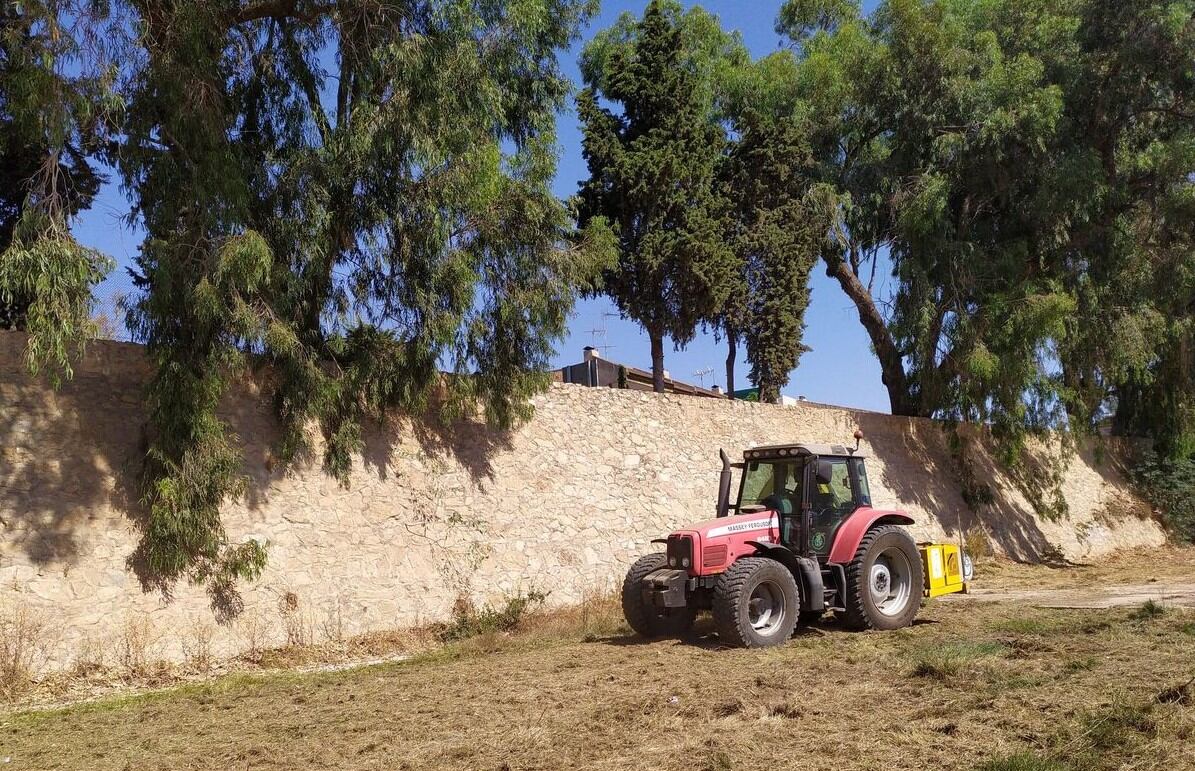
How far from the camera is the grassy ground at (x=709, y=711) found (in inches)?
216

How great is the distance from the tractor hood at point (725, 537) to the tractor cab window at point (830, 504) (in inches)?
16.8

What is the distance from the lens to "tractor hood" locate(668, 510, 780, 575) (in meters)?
9.67

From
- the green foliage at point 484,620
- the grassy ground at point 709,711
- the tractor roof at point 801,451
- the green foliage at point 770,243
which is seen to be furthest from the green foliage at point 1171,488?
the green foliage at point 484,620

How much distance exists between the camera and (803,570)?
9.98 metres

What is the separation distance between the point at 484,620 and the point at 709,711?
603cm

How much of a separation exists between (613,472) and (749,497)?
429 centimetres

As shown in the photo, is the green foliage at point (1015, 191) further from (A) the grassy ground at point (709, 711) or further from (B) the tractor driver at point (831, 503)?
(A) the grassy ground at point (709, 711)

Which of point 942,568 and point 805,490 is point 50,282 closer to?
point 805,490

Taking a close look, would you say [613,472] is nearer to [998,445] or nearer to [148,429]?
[148,429]

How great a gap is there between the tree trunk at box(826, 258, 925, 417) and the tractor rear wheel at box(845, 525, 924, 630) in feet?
37.5

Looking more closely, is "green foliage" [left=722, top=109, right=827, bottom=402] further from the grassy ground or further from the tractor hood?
the grassy ground

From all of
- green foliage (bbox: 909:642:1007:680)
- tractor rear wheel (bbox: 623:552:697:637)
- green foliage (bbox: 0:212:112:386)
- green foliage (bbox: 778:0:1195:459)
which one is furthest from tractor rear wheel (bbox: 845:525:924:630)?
green foliage (bbox: 778:0:1195:459)

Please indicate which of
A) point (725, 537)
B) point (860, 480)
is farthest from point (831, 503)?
point (725, 537)

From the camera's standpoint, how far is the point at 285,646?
1074 cm
